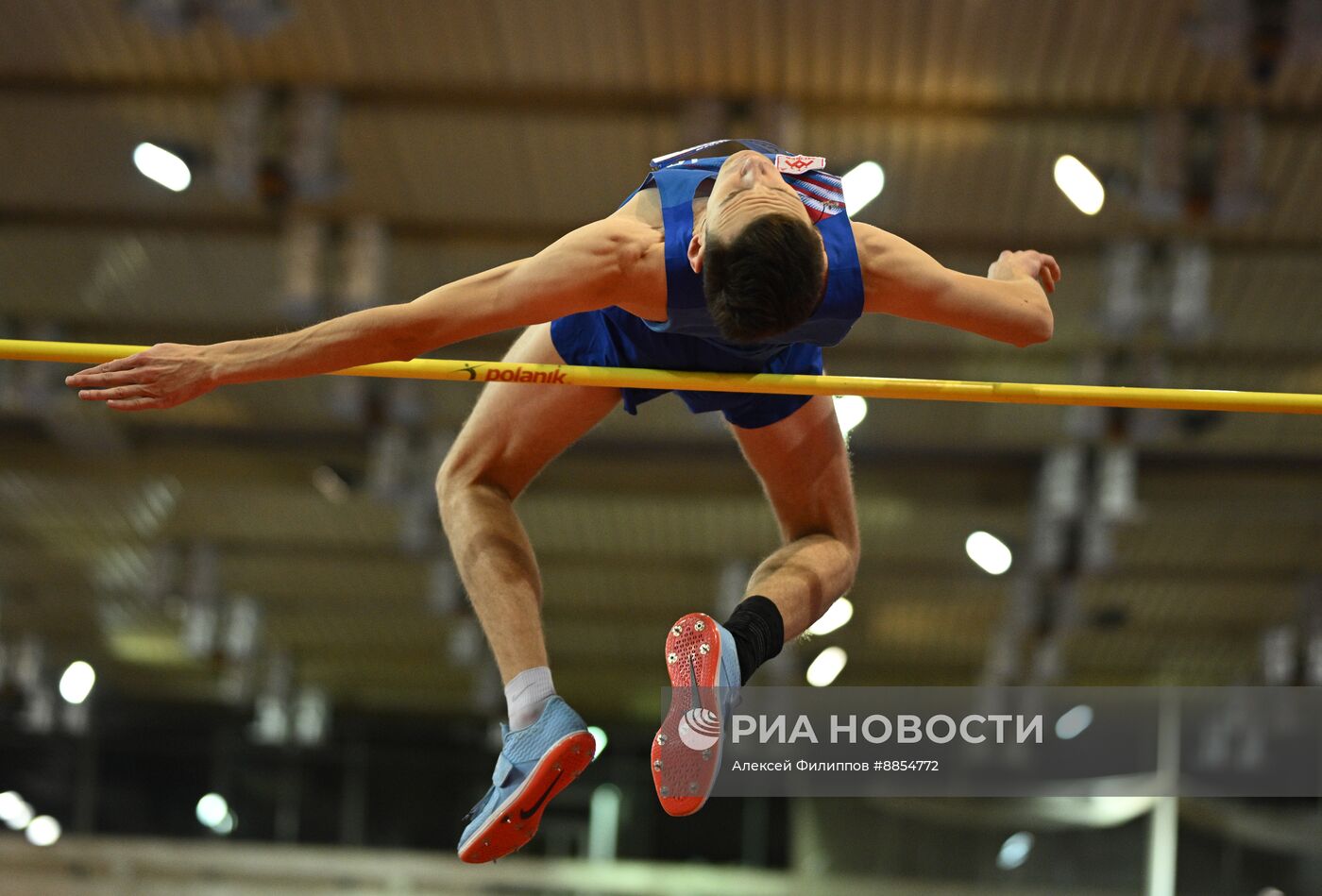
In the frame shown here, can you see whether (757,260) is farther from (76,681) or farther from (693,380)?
(76,681)

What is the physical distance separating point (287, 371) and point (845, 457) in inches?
→ 47.2

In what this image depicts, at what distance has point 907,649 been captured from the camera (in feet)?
47.1

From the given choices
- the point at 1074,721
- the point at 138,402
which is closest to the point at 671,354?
the point at 138,402

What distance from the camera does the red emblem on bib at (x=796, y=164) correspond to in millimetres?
2904

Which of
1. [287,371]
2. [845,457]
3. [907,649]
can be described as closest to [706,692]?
[845,457]

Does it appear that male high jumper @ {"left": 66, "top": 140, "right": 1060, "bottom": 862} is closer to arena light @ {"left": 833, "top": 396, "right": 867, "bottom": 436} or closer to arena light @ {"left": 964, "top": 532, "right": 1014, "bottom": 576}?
arena light @ {"left": 833, "top": 396, "right": 867, "bottom": 436}

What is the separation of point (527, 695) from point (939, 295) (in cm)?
107

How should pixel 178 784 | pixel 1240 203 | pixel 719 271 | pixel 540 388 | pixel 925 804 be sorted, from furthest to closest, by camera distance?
pixel 178 784, pixel 925 804, pixel 1240 203, pixel 540 388, pixel 719 271

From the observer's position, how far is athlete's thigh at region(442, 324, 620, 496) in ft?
10.6

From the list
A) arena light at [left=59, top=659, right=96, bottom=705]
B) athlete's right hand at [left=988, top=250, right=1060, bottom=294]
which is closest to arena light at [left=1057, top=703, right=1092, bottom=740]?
arena light at [left=59, top=659, right=96, bottom=705]

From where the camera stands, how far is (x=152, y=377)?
2711 millimetres

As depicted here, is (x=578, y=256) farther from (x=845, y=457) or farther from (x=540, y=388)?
(x=845, y=457)

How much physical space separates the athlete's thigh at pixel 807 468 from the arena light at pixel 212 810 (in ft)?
46.7

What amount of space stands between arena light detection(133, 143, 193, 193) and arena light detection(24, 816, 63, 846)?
10.00 meters
